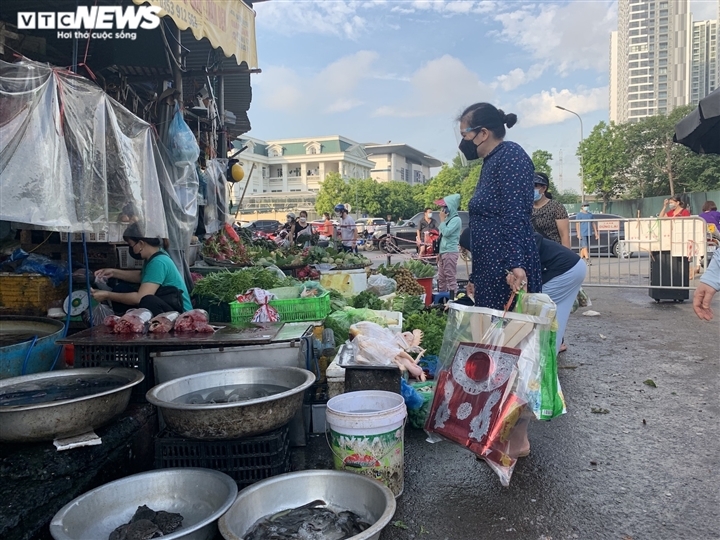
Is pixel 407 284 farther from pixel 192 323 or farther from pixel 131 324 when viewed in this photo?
pixel 131 324

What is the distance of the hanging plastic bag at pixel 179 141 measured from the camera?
596 centimetres

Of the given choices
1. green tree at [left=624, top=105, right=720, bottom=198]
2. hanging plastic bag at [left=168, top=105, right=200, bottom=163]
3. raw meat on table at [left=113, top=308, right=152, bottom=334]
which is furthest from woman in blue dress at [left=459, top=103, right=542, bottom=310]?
green tree at [left=624, top=105, right=720, bottom=198]

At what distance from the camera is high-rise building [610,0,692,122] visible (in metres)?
57.7

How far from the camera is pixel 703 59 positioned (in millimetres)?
54531

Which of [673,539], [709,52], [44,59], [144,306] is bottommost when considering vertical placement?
[673,539]

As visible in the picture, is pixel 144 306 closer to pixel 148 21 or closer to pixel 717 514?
pixel 148 21

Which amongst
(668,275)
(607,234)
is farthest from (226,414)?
(607,234)

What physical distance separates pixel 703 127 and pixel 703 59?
207 ft

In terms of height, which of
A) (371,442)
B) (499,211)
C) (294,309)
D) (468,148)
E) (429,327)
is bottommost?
(371,442)

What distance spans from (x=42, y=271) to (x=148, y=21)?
2.84 m

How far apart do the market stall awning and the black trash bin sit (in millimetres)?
7408

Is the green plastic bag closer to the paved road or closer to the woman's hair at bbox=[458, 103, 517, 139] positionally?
the paved road

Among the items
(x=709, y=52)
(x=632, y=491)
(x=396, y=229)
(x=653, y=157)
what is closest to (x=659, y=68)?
(x=709, y=52)

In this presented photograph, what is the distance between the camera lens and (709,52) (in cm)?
5341
